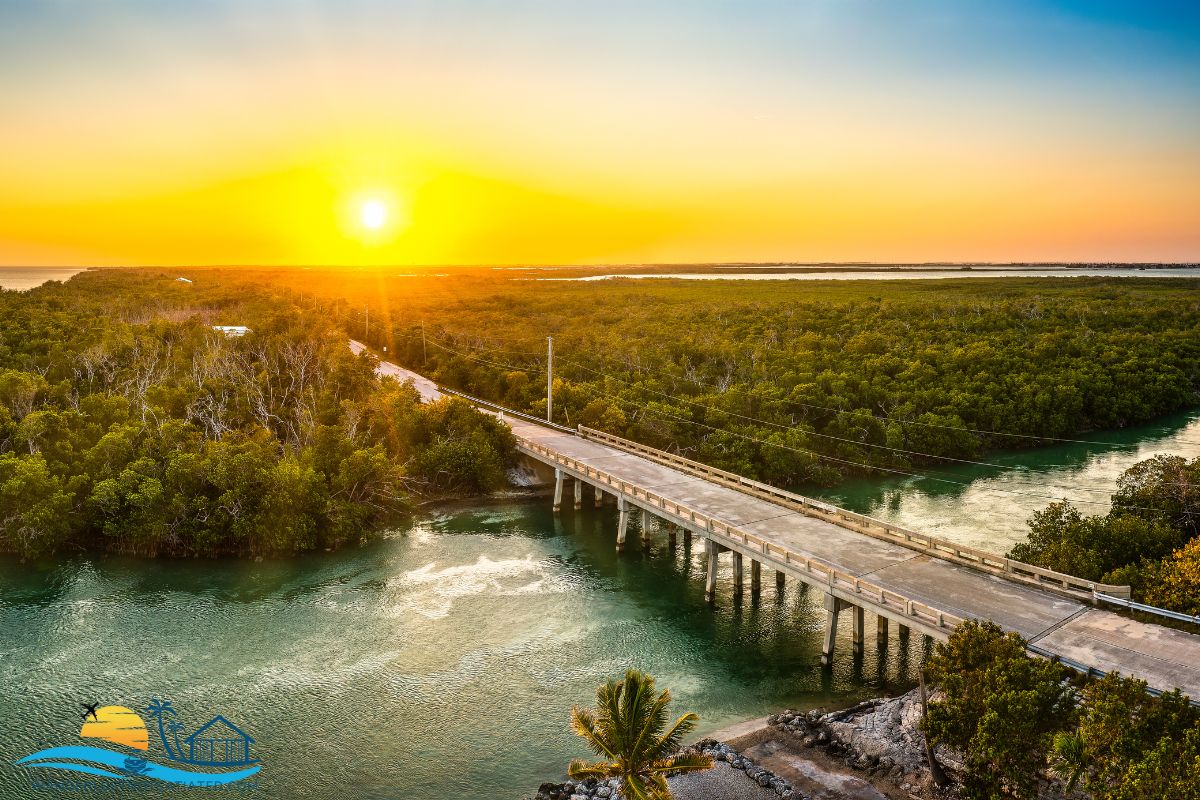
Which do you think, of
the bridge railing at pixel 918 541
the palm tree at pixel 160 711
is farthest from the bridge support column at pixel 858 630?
the palm tree at pixel 160 711

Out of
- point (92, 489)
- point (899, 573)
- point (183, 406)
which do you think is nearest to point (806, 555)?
point (899, 573)

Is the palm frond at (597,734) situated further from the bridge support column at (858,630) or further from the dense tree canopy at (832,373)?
the dense tree canopy at (832,373)

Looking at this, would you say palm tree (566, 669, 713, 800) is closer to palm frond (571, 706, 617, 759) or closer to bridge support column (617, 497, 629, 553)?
palm frond (571, 706, 617, 759)

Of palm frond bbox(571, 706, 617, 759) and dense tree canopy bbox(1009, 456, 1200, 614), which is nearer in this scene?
palm frond bbox(571, 706, 617, 759)

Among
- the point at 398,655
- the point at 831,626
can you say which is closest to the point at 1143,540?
the point at 831,626

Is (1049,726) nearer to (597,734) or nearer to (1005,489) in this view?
(597,734)

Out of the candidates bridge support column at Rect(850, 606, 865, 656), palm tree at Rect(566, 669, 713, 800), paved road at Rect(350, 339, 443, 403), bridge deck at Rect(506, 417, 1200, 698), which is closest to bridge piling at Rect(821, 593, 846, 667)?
bridge support column at Rect(850, 606, 865, 656)
